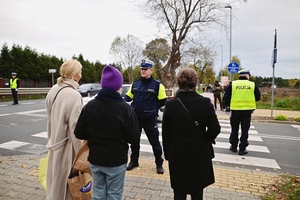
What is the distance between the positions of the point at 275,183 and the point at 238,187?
0.71 meters

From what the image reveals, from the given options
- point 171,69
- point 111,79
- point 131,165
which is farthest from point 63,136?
point 171,69

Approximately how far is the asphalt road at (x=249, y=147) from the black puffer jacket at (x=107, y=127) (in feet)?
11.1

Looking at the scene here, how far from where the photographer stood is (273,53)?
10609mm

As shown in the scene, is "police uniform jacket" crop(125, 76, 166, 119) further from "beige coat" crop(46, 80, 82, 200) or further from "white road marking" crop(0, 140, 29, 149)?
"white road marking" crop(0, 140, 29, 149)

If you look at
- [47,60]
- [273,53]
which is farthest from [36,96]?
[273,53]

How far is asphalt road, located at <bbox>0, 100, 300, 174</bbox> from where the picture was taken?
193 inches

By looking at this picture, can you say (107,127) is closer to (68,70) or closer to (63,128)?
(63,128)

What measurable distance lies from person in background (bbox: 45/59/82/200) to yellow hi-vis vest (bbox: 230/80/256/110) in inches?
157

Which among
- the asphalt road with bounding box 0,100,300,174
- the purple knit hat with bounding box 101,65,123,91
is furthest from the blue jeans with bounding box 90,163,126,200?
the asphalt road with bounding box 0,100,300,174

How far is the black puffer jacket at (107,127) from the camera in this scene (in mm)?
2168

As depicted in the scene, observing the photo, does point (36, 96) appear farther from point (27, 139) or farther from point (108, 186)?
point (108, 186)

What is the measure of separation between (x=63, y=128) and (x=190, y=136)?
4.69 ft

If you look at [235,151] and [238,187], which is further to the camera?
[235,151]

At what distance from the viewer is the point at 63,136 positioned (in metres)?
2.48
